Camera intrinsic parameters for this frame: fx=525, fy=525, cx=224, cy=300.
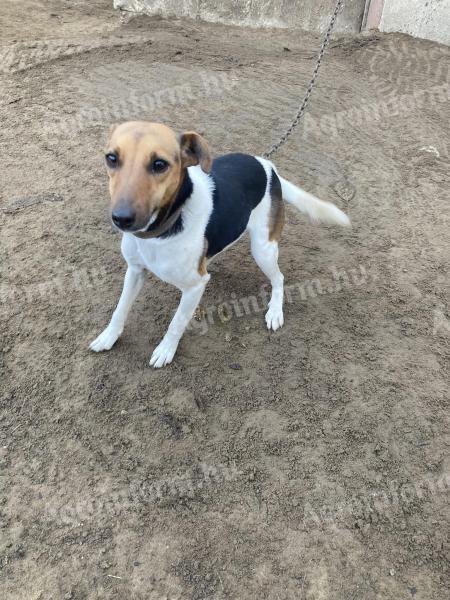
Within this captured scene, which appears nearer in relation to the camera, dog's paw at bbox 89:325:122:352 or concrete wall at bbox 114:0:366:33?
dog's paw at bbox 89:325:122:352

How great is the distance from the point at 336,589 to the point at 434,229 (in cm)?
365

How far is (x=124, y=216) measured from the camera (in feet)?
8.13

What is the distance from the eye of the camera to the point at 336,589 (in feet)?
8.86

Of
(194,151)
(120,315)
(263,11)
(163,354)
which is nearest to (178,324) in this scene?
(163,354)

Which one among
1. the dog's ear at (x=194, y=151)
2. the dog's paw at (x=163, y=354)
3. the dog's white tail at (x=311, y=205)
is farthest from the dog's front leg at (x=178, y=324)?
the dog's white tail at (x=311, y=205)

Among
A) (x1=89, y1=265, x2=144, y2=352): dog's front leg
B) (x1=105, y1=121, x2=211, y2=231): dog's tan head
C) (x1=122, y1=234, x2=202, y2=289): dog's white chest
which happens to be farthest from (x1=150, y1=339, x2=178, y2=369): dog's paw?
(x1=105, y1=121, x2=211, y2=231): dog's tan head

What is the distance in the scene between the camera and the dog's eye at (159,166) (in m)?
2.62

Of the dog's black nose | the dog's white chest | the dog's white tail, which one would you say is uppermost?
the dog's black nose

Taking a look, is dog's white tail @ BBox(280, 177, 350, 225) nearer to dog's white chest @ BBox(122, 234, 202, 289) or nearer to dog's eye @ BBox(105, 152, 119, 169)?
dog's white chest @ BBox(122, 234, 202, 289)

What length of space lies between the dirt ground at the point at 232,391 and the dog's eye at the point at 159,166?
5.01ft

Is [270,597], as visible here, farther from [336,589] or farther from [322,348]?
[322,348]

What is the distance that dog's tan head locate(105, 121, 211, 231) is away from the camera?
252 cm

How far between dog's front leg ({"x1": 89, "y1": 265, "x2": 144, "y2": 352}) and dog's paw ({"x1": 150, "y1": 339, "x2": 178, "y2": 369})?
0.31 meters

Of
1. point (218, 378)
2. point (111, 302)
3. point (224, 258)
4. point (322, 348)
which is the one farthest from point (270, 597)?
point (224, 258)
